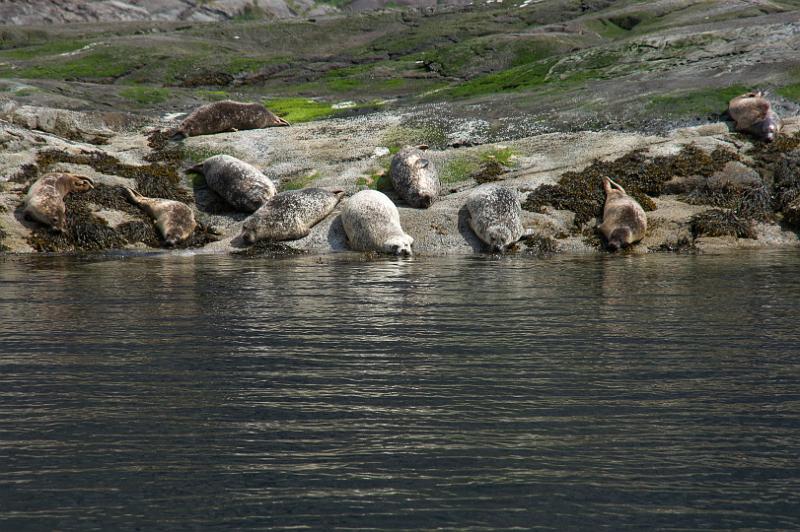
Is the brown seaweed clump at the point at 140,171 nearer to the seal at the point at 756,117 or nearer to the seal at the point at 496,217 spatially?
the seal at the point at 496,217

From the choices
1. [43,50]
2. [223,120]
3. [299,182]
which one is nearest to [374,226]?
[299,182]

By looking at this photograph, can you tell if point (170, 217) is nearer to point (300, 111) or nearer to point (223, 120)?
point (223, 120)

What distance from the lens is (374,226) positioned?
17969mm

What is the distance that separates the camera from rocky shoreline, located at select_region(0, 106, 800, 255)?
727 inches

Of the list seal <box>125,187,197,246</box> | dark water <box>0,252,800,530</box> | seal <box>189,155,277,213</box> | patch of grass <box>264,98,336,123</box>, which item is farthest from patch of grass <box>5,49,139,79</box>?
dark water <box>0,252,800,530</box>

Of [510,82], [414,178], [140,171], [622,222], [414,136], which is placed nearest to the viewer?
[622,222]

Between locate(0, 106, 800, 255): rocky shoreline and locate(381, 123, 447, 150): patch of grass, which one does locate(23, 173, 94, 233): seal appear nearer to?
locate(0, 106, 800, 255): rocky shoreline

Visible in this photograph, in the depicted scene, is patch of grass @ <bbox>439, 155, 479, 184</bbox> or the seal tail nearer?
the seal tail

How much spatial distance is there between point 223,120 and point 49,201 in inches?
331

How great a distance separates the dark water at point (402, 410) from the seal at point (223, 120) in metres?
14.7

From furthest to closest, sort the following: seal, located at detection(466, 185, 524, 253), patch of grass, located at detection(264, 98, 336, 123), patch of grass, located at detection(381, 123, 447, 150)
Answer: patch of grass, located at detection(264, 98, 336, 123), patch of grass, located at detection(381, 123, 447, 150), seal, located at detection(466, 185, 524, 253)

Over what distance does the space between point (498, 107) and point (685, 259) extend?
39.3 feet

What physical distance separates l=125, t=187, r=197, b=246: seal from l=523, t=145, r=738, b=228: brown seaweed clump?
26.5 ft

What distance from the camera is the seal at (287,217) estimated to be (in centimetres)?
1855
